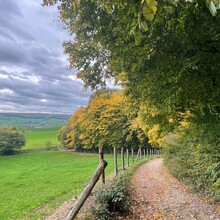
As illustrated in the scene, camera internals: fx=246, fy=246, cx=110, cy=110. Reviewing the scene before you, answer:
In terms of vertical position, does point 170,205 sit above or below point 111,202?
below

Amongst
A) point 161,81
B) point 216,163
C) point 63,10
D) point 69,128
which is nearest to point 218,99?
point 161,81

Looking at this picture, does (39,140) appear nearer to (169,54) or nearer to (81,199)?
(81,199)

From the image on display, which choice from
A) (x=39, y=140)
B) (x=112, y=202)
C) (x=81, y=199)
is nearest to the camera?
(x=81, y=199)

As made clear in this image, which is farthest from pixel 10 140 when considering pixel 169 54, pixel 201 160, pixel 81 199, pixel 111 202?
pixel 169 54

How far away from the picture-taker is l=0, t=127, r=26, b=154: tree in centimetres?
6905

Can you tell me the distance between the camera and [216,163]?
812 cm

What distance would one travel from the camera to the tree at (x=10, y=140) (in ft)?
227

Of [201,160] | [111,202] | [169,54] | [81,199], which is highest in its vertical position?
[169,54]

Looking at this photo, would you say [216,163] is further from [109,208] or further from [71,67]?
[71,67]

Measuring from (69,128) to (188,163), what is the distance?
5240 centimetres

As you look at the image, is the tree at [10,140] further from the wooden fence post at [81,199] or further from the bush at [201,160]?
the wooden fence post at [81,199]

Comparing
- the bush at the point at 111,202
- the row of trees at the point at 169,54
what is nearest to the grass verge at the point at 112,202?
the bush at the point at 111,202

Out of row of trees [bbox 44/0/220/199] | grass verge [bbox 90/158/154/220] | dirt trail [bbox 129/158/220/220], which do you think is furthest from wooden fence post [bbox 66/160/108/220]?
row of trees [bbox 44/0/220/199]

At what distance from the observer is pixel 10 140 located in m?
71.9
